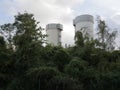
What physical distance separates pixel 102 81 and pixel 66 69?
3171 millimetres

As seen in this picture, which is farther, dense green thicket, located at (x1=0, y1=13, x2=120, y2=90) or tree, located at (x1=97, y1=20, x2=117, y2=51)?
tree, located at (x1=97, y1=20, x2=117, y2=51)

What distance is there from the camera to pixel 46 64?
82.7 feet

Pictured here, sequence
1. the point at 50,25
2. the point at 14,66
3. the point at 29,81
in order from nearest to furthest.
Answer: the point at 29,81
the point at 14,66
the point at 50,25

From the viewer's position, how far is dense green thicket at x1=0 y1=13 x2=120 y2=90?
2298 cm

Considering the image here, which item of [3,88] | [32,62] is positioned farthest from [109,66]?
[3,88]

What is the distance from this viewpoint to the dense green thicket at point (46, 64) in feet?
75.4

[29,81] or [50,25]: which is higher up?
[50,25]

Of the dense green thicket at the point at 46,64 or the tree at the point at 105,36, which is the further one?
the tree at the point at 105,36

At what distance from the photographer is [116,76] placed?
24578 millimetres

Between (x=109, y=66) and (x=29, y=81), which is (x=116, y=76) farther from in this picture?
(x=29, y=81)

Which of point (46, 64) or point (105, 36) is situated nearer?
point (46, 64)

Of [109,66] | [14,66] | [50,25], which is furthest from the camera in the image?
[50,25]

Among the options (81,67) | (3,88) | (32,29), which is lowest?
(3,88)

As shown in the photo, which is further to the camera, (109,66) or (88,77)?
(109,66)
